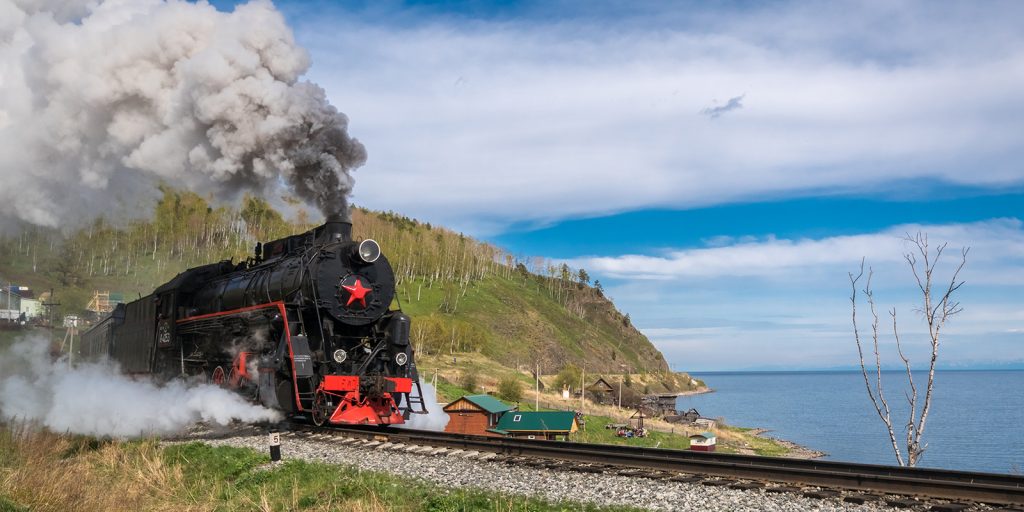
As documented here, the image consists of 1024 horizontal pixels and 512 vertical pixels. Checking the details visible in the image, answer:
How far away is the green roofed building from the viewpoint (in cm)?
3716

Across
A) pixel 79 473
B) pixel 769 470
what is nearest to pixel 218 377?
pixel 79 473

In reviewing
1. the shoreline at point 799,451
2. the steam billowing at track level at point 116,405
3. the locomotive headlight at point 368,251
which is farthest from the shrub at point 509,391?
the locomotive headlight at point 368,251

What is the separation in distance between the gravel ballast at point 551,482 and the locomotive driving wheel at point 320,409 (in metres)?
0.68

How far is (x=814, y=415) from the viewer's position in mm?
113312

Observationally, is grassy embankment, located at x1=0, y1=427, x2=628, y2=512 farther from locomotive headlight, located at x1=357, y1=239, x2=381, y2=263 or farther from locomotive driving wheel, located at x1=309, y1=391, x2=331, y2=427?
locomotive headlight, located at x1=357, y1=239, x2=381, y2=263

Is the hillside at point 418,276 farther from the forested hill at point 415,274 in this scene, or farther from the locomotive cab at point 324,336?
the locomotive cab at point 324,336

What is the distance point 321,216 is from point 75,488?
10.8m

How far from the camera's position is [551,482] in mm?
11336

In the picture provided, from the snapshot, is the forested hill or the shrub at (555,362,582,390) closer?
the forested hill

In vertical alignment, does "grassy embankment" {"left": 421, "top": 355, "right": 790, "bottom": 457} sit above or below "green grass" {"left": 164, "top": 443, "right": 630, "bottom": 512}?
below

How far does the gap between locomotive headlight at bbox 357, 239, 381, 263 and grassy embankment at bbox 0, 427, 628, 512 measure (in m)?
5.04

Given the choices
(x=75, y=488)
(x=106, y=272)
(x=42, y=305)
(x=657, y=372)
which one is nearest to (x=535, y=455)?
(x=75, y=488)

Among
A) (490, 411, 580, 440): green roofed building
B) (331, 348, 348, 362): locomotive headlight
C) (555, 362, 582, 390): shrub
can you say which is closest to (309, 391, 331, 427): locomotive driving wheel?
(331, 348, 348, 362): locomotive headlight

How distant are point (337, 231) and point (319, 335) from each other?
2847 mm
